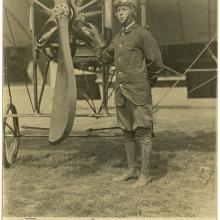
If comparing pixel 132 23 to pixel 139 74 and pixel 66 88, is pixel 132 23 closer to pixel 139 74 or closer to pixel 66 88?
pixel 139 74

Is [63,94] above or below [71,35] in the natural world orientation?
below

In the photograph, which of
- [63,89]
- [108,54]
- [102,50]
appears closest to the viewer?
[63,89]

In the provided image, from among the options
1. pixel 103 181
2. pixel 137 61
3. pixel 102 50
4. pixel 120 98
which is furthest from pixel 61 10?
pixel 103 181

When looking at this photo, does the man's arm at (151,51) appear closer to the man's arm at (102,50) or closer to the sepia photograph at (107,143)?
the sepia photograph at (107,143)

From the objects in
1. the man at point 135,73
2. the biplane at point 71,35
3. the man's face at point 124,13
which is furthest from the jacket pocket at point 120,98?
the man's face at point 124,13

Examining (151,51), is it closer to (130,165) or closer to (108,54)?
(108,54)

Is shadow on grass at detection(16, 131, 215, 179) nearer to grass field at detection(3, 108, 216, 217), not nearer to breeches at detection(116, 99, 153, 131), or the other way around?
grass field at detection(3, 108, 216, 217)
